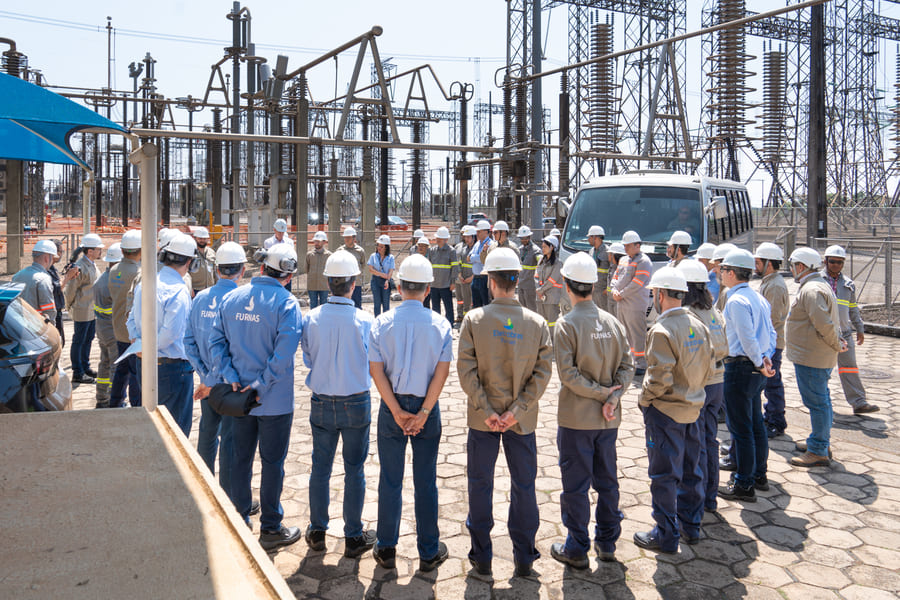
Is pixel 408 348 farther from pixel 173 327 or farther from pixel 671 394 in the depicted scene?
pixel 173 327

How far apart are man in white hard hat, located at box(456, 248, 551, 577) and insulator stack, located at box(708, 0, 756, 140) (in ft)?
80.6

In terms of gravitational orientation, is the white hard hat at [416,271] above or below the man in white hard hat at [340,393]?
above

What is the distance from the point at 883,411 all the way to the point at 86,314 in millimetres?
9744

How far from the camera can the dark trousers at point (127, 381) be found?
591 cm

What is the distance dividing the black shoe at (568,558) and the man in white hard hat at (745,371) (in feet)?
5.78

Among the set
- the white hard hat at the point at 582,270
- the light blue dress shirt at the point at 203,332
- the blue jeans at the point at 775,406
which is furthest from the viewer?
the blue jeans at the point at 775,406

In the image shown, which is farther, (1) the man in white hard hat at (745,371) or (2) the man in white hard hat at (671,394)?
(1) the man in white hard hat at (745,371)

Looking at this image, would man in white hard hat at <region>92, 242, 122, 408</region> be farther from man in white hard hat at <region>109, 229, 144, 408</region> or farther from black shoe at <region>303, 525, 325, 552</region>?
black shoe at <region>303, 525, 325, 552</region>

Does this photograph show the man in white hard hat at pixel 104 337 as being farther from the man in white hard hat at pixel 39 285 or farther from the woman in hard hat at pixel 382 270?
the woman in hard hat at pixel 382 270

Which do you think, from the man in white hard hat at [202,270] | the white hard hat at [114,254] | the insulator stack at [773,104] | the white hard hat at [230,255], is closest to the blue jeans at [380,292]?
the man in white hard hat at [202,270]

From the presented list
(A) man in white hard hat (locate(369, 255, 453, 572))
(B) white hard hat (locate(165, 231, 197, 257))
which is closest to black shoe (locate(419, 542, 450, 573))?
(A) man in white hard hat (locate(369, 255, 453, 572))

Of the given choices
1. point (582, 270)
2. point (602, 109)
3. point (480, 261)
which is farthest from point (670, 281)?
point (602, 109)

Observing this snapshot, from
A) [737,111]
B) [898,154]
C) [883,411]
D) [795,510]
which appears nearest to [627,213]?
[883,411]

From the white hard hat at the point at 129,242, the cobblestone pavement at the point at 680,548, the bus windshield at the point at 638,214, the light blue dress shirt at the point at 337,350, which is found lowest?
the cobblestone pavement at the point at 680,548
